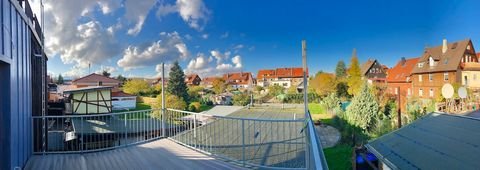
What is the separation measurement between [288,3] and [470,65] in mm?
15565

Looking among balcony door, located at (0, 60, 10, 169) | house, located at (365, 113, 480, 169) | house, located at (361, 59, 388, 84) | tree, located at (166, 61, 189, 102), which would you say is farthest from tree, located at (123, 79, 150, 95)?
house, located at (361, 59, 388, 84)

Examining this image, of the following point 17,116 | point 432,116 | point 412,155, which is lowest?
point 412,155

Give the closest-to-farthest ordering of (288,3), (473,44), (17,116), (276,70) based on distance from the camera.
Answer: (17,116), (473,44), (288,3), (276,70)

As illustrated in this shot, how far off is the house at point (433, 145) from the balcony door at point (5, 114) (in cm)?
643

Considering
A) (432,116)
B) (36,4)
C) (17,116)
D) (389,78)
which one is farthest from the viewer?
(389,78)

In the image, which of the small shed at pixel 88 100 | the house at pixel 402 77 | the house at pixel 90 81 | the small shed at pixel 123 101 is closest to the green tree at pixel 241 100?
the small shed at pixel 123 101

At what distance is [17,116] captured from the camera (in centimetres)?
368

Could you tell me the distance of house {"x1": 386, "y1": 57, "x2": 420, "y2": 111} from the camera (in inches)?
1000

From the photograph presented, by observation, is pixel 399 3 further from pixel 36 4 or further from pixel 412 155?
pixel 36 4

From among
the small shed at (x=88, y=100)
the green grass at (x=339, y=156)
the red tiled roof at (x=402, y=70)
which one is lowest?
the green grass at (x=339, y=156)

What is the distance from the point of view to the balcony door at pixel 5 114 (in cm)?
313

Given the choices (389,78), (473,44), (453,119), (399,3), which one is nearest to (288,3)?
(399,3)

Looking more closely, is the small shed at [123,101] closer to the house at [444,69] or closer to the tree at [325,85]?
the tree at [325,85]

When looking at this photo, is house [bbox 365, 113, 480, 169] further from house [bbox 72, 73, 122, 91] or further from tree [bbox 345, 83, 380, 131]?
house [bbox 72, 73, 122, 91]
